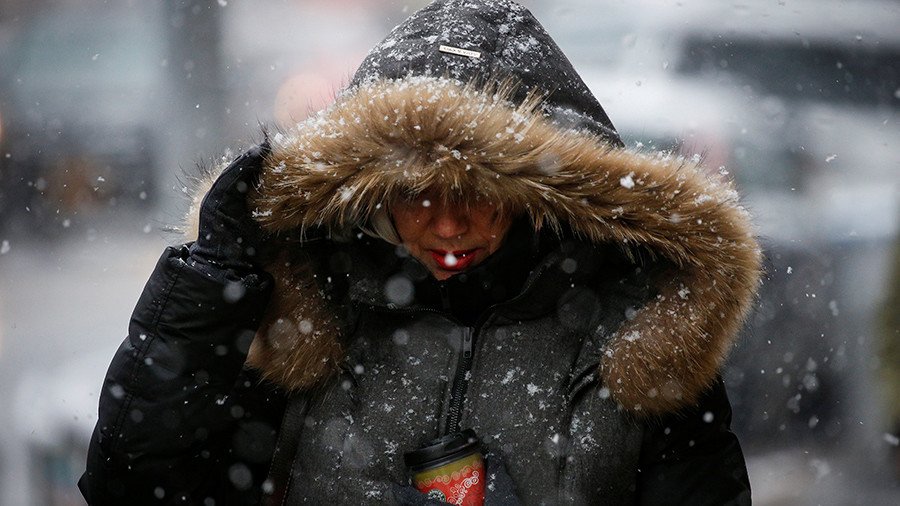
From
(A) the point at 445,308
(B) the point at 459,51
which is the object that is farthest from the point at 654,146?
(A) the point at 445,308

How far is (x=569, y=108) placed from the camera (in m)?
2.29

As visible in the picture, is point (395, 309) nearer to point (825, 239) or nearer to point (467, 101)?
point (467, 101)

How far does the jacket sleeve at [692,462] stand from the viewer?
221 centimetres

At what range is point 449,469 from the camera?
2088 mm

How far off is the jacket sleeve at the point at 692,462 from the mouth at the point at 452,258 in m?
0.55

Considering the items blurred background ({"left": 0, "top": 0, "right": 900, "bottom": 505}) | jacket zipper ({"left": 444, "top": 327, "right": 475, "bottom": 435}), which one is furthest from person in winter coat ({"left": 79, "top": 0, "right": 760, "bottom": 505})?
blurred background ({"left": 0, "top": 0, "right": 900, "bottom": 505})

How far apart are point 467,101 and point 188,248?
682 mm

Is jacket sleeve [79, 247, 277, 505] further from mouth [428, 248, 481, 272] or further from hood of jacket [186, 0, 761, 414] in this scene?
mouth [428, 248, 481, 272]

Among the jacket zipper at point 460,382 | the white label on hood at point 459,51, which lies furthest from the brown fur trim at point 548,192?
the jacket zipper at point 460,382

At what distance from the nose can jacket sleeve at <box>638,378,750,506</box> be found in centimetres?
61

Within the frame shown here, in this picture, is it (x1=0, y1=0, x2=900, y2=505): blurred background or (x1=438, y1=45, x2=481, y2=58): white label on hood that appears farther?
(x1=0, y1=0, x2=900, y2=505): blurred background

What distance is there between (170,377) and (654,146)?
4.07 feet

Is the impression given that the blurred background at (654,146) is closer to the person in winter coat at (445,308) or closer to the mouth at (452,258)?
the person in winter coat at (445,308)

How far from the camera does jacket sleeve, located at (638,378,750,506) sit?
2213 millimetres
